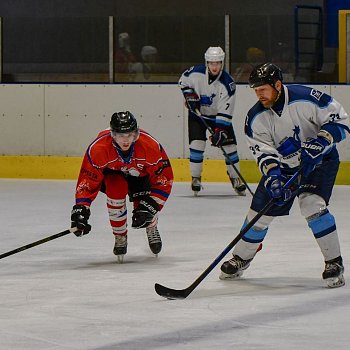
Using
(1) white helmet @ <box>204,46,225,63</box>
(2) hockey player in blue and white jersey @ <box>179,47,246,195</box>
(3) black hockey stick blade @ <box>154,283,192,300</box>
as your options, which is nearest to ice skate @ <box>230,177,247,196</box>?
(2) hockey player in blue and white jersey @ <box>179,47,246,195</box>

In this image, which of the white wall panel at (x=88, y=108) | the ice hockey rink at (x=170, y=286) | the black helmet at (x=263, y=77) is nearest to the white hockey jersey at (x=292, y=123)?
the black helmet at (x=263, y=77)

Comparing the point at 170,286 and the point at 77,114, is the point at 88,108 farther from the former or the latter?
the point at 170,286

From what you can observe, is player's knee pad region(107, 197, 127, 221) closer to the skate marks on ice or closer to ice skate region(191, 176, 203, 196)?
the skate marks on ice

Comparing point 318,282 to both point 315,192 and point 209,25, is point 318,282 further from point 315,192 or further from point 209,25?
point 209,25

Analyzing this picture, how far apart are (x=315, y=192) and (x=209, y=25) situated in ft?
18.1

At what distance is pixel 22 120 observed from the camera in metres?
10.2

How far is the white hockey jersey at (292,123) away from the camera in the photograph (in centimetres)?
477

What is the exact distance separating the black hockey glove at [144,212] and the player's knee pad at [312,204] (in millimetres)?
975

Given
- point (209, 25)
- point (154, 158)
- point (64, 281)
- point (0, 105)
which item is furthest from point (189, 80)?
point (64, 281)

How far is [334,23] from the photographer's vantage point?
32.3 ft

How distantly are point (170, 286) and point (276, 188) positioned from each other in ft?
2.13

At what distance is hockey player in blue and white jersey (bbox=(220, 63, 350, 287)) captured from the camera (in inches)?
186

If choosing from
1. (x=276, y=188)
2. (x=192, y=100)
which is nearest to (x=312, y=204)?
(x=276, y=188)

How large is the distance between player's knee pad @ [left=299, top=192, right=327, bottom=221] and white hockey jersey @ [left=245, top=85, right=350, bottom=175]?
0.17 metres
